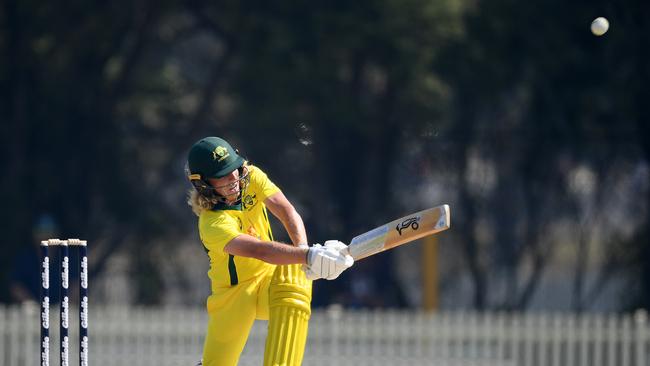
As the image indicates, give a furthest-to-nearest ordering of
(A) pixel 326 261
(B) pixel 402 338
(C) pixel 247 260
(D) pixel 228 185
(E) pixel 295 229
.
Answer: (B) pixel 402 338 → (E) pixel 295 229 → (C) pixel 247 260 → (D) pixel 228 185 → (A) pixel 326 261

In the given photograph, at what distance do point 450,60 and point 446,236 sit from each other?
7.38ft

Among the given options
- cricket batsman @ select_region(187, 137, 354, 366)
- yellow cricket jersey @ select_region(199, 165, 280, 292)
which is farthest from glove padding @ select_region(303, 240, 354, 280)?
yellow cricket jersey @ select_region(199, 165, 280, 292)

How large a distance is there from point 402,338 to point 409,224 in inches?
244

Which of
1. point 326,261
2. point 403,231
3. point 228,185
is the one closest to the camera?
point 326,261

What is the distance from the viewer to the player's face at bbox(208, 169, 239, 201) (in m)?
5.87

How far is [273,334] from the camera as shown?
5723 mm

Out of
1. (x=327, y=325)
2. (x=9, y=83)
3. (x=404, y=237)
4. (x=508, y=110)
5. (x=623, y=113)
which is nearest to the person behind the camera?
(x=404, y=237)

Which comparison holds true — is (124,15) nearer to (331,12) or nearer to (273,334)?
(331,12)

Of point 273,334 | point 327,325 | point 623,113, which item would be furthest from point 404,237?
point 623,113

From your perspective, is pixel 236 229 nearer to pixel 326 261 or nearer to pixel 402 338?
pixel 326 261

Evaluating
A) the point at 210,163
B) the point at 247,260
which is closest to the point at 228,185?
the point at 210,163

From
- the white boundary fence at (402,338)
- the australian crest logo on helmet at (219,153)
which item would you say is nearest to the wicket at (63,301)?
the australian crest logo on helmet at (219,153)

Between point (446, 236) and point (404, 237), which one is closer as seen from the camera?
point (404, 237)

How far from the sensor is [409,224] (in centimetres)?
559
